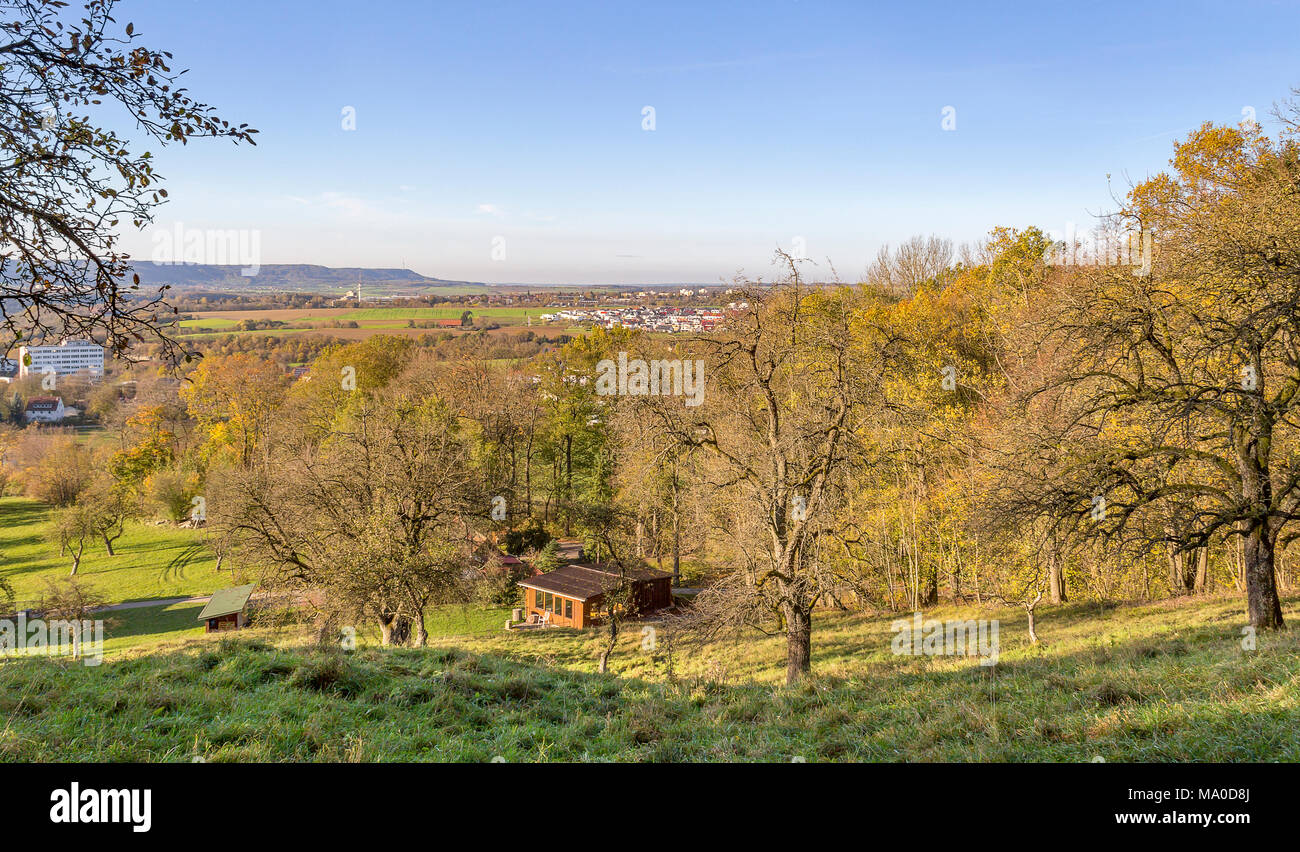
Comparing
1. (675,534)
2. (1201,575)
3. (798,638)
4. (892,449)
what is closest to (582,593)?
(675,534)

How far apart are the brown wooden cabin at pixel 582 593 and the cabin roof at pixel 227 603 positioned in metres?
13.2

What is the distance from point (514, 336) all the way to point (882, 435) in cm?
5669

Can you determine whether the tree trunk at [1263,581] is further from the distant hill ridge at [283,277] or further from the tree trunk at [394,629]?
the distant hill ridge at [283,277]

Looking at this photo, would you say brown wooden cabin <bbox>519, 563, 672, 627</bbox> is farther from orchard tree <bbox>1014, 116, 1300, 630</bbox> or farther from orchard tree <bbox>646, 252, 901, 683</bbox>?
orchard tree <bbox>1014, 116, 1300, 630</bbox>

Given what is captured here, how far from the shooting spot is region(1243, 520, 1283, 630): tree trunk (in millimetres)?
11539

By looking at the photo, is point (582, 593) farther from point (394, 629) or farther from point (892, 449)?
point (892, 449)

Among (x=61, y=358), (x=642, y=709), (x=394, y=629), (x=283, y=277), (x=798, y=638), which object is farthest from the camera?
(x=283, y=277)

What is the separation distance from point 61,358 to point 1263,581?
4892cm

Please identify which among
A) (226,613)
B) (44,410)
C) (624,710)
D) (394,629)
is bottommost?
(226,613)

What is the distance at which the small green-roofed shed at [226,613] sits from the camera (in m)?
30.2

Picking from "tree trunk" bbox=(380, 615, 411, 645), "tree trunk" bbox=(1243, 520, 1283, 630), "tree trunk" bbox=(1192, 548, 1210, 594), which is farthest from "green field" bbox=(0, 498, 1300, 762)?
"tree trunk" bbox=(1192, 548, 1210, 594)

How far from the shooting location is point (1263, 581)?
37.9 ft

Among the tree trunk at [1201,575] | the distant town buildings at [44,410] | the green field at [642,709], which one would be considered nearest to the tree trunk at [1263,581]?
the green field at [642,709]
